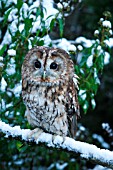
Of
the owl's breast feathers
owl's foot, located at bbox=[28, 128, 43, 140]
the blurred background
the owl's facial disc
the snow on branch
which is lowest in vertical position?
the snow on branch

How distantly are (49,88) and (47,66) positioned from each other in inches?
7.0

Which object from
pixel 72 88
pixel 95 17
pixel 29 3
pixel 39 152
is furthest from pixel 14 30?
pixel 95 17

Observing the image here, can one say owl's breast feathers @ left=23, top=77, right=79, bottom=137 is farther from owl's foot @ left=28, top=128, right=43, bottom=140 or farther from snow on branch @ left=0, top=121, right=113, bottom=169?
snow on branch @ left=0, top=121, right=113, bottom=169

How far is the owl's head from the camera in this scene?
3545 mm

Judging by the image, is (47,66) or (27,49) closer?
(47,66)


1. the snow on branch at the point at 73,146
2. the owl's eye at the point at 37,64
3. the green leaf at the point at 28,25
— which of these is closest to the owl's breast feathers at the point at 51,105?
the owl's eye at the point at 37,64

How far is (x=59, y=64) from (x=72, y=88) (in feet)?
0.71

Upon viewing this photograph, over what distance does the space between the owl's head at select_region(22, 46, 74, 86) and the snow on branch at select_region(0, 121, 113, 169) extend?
1.37ft

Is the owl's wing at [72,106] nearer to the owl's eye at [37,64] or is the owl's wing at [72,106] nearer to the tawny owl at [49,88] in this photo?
the tawny owl at [49,88]

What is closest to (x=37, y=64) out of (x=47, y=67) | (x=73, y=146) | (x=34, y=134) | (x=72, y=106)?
(x=47, y=67)

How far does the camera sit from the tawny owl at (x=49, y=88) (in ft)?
11.7

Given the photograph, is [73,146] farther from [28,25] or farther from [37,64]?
[28,25]

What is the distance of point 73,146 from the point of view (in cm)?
308

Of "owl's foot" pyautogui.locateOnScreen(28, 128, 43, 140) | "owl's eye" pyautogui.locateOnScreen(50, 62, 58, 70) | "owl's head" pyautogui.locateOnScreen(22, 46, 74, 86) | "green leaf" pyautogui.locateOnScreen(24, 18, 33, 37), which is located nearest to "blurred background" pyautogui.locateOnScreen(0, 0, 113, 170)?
"green leaf" pyautogui.locateOnScreen(24, 18, 33, 37)
